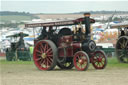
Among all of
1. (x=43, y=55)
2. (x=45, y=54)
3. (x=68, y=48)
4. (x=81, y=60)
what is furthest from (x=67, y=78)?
(x=43, y=55)

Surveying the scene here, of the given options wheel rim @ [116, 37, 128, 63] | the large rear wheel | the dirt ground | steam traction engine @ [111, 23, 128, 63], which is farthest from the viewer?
wheel rim @ [116, 37, 128, 63]

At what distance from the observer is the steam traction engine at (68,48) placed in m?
15.5

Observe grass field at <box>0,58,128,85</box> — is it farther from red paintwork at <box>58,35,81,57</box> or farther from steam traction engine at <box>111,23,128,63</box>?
steam traction engine at <box>111,23,128,63</box>

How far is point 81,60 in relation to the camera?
15.1m

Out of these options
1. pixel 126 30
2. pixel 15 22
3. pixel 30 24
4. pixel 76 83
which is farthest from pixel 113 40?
pixel 15 22

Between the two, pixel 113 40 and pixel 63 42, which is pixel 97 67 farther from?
pixel 113 40

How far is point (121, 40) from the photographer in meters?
20.9

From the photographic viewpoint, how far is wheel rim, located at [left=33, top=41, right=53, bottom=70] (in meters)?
16.2

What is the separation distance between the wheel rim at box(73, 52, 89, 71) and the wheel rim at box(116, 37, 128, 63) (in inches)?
223

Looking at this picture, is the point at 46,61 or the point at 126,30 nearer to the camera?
the point at 46,61

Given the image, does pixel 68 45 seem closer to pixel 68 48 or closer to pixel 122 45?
pixel 68 48

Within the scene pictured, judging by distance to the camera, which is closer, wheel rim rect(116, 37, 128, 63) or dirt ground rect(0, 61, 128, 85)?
dirt ground rect(0, 61, 128, 85)

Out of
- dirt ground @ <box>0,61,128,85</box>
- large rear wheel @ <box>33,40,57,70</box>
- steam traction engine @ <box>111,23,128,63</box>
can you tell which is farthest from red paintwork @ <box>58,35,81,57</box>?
steam traction engine @ <box>111,23,128,63</box>

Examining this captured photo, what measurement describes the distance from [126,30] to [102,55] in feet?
18.2
